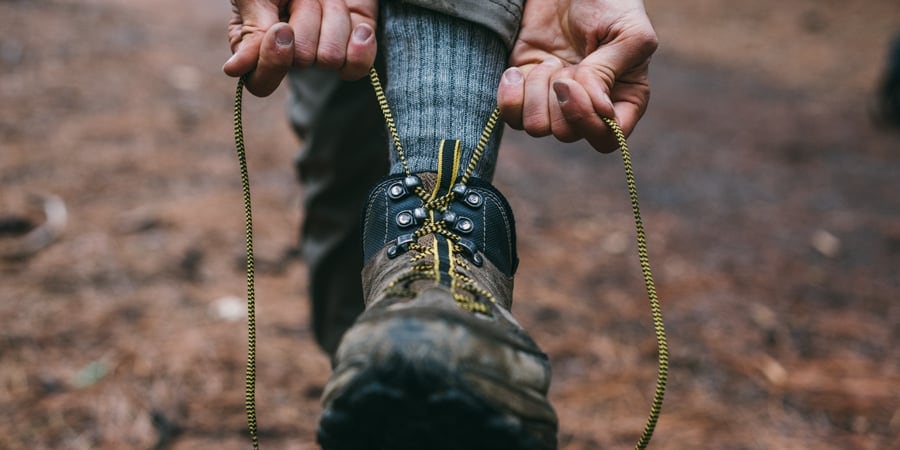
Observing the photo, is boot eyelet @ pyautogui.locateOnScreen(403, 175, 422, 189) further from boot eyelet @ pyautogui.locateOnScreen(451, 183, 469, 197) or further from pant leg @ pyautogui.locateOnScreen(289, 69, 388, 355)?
pant leg @ pyautogui.locateOnScreen(289, 69, 388, 355)

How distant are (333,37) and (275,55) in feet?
0.35

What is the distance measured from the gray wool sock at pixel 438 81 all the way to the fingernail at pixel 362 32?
0.09 metres

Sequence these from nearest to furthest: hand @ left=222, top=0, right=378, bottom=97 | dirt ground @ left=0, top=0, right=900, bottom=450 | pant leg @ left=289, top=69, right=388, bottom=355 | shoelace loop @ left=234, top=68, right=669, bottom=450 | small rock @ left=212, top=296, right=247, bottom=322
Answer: shoelace loop @ left=234, top=68, right=669, bottom=450 < hand @ left=222, top=0, right=378, bottom=97 < pant leg @ left=289, top=69, right=388, bottom=355 < dirt ground @ left=0, top=0, right=900, bottom=450 < small rock @ left=212, top=296, right=247, bottom=322

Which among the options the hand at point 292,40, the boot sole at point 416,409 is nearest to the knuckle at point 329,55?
the hand at point 292,40

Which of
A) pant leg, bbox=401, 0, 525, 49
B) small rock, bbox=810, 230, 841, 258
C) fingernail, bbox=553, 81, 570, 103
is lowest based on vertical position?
small rock, bbox=810, 230, 841, 258

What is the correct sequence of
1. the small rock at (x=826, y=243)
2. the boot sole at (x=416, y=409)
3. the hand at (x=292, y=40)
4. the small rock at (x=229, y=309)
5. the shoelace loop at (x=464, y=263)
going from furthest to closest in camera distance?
1. the small rock at (x=826, y=243)
2. the small rock at (x=229, y=309)
3. the hand at (x=292, y=40)
4. the shoelace loop at (x=464, y=263)
5. the boot sole at (x=416, y=409)

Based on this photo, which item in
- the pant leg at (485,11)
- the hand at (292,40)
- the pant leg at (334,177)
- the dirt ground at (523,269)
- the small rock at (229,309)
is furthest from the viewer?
the small rock at (229,309)

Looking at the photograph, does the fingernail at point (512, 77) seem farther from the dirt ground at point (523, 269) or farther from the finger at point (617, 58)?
the dirt ground at point (523, 269)

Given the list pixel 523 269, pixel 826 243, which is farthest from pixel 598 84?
pixel 826 243

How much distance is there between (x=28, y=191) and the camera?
10.5ft

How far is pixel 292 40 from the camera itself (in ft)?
3.49

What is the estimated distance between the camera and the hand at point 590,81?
3.48 feet

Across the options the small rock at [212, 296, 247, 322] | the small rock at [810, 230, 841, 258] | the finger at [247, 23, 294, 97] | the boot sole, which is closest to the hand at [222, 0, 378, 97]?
the finger at [247, 23, 294, 97]

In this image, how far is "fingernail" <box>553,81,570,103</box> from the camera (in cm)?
105
